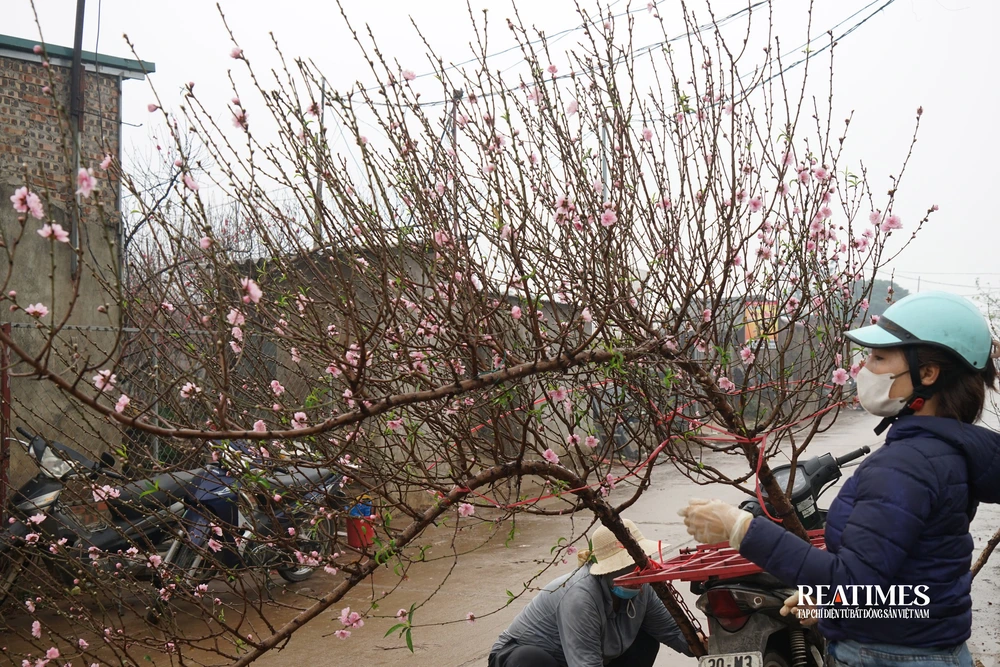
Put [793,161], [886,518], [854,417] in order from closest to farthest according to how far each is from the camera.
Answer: [886,518]
[793,161]
[854,417]

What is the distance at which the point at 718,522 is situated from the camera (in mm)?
2154

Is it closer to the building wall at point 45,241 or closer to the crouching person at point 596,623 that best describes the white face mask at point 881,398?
the crouching person at point 596,623

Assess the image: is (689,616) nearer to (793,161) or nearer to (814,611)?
(814,611)


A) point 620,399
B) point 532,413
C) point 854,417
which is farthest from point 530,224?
point 854,417

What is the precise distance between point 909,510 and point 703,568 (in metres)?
1.31

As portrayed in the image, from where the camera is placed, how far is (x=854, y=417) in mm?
24531

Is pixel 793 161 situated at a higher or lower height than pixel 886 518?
higher

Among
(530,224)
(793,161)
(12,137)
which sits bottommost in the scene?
(530,224)

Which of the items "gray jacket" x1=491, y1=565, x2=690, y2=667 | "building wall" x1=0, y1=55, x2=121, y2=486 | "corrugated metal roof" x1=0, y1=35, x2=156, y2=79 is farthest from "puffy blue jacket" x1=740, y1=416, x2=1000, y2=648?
"corrugated metal roof" x1=0, y1=35, x2=156, y2=79

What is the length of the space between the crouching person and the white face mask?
73.9 inches

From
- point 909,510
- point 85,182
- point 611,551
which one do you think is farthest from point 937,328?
point 611,551

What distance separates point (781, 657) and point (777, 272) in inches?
63.2

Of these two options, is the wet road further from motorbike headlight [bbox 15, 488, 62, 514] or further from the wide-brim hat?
motorbike headlight [bbox 15, 488, 62, 514]

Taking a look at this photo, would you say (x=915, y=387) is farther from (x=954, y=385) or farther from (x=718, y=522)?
(x=718, y=522)
